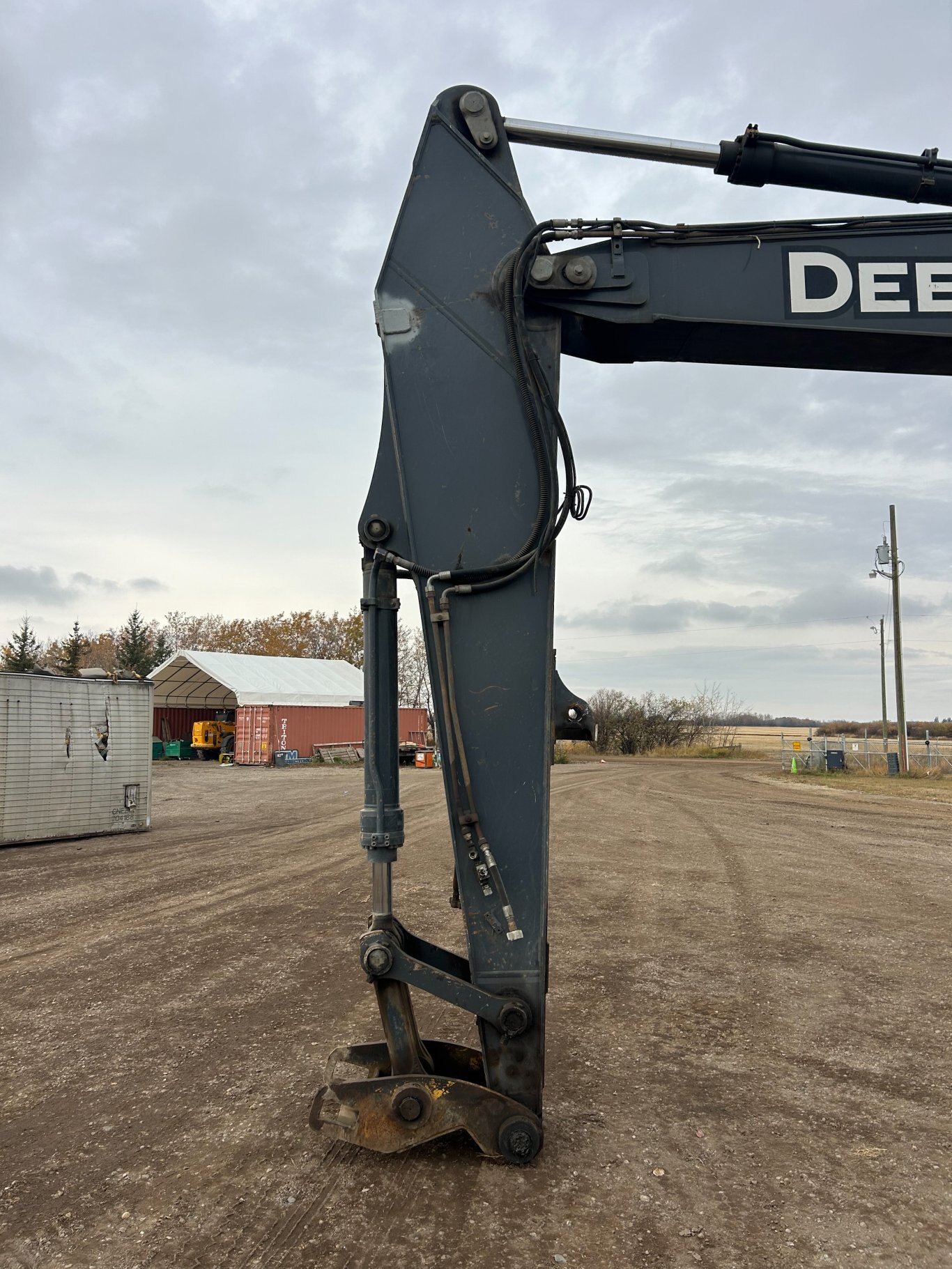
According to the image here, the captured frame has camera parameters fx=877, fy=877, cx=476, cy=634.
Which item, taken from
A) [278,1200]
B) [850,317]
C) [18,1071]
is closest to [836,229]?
[850,317]

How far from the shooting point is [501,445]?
11.2ft

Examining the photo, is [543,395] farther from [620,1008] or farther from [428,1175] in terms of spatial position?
[620,1008]

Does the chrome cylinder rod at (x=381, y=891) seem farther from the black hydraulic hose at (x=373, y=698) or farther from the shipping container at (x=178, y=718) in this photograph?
the shipping container at (x=178, y=718)

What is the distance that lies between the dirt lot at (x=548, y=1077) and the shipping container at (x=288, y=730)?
2309 centimetres

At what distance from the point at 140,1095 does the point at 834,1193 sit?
3.09m

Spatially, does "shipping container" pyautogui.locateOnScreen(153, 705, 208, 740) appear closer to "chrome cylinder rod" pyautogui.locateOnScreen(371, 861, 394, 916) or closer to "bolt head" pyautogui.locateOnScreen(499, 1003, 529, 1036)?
"chrome cylinder rod" pyautogui.locateOnScreen(371, 861, 394, 916)

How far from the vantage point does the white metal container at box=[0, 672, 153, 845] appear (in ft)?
42.0

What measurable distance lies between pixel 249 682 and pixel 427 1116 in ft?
110

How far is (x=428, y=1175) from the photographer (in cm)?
323

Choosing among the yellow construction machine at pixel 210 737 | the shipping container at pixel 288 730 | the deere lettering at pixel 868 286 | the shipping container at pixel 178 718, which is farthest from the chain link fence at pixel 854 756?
the deere lettering at pixel 868 286

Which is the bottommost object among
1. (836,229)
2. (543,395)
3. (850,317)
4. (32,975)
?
(32,975)

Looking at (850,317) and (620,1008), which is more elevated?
(850,317)

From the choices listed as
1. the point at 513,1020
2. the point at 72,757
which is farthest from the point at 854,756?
the point at 513,1020

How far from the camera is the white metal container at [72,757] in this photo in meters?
12.8
